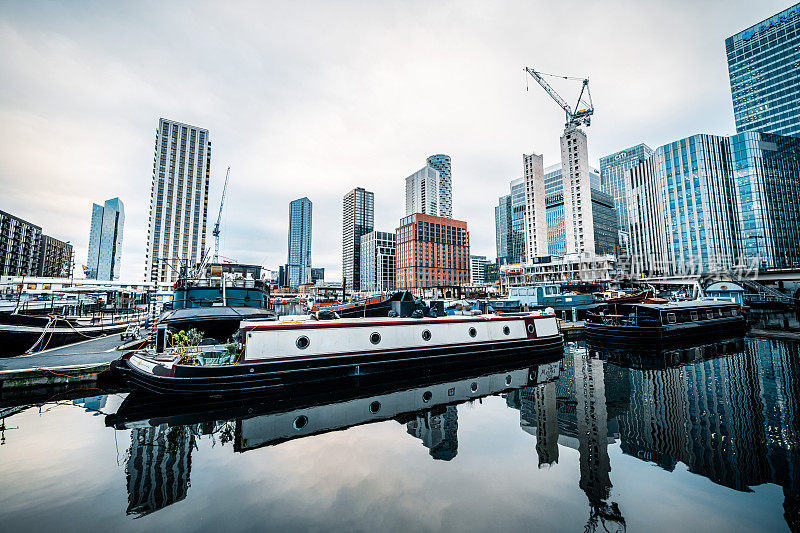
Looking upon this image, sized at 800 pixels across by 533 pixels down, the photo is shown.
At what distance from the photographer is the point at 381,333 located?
631 inches

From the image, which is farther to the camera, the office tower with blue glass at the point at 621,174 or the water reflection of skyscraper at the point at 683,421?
the office tower with blue glass at the point at 621,174

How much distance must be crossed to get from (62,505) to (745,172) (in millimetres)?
159485

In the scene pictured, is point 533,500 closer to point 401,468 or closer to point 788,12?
point 401,468

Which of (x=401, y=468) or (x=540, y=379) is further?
(x=540, y=379)

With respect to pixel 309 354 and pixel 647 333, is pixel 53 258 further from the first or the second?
pixel 647 333

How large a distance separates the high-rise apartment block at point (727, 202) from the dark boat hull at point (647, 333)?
78.1m

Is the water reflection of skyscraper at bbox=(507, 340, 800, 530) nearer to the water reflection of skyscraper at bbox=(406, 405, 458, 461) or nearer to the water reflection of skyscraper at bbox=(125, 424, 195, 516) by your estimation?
the water reflection of skyscraper at bbox=(406, 405, 458, 461)

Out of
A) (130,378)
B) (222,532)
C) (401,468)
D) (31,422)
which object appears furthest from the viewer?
(130,378)

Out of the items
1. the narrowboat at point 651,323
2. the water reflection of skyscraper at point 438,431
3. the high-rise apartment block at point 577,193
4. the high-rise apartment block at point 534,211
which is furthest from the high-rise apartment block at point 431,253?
the water reflection of skyscraper at point 438,431

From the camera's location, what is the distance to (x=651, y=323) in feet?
84.5

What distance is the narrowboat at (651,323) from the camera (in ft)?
83.5

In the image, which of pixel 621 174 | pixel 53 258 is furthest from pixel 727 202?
pixel 53 258

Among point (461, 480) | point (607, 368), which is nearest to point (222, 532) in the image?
point (461, 480)

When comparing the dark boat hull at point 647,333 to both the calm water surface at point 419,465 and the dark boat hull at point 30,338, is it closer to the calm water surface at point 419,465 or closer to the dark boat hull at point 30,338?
the calm water surface at point 419,465
